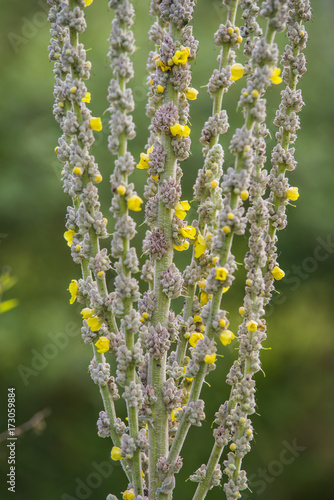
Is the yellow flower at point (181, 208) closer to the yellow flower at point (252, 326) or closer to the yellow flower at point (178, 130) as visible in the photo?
the yellow flower at point (178, 130)

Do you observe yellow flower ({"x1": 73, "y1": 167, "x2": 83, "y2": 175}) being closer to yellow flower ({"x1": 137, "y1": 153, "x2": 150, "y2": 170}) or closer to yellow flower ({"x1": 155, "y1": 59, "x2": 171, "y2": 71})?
yellow flower ({"x1": 137, "y1": 153, "x2": 150, "y2": 170})

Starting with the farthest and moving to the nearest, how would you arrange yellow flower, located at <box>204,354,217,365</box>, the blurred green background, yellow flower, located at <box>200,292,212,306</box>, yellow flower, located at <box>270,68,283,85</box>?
the blurred green background < yellow flower, located at <box>200,292,212,306</box> < yellow flower, located at <box>204,354,217,365</box> < yellow flower, located at <box>270,68,283,85</box>

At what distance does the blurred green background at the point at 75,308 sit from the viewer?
19.3 ft

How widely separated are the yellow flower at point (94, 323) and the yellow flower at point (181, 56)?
0.82 metres

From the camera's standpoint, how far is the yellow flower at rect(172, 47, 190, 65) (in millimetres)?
1551

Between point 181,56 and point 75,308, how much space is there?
5.08 metres

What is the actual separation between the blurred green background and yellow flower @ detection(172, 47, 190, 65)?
405 centimetres

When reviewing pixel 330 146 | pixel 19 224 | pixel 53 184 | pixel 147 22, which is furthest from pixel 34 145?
pixel 330 146

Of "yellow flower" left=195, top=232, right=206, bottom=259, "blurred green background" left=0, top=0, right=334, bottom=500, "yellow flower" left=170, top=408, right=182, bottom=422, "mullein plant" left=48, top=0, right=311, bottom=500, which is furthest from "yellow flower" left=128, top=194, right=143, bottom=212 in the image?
"blurred green background" left=0, top=0, right=334, bottom=500

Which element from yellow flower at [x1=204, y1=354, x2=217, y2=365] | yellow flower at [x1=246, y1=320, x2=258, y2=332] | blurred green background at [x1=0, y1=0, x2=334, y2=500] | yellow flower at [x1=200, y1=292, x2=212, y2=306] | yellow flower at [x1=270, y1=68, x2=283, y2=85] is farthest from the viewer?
blurred green background at [x1=0, y1=0, x2=334, y2=500]

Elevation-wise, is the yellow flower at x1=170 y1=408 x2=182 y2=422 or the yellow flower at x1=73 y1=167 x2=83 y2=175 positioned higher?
the yellow flower at x1=73 y1=167 x2=83 y2=175

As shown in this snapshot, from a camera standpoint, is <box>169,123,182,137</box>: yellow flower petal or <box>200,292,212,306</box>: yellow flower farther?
<box>200,292,212,306</box>: yellow flower

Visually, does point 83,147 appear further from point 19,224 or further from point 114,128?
point 19,224

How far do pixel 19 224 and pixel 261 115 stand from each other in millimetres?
5365
